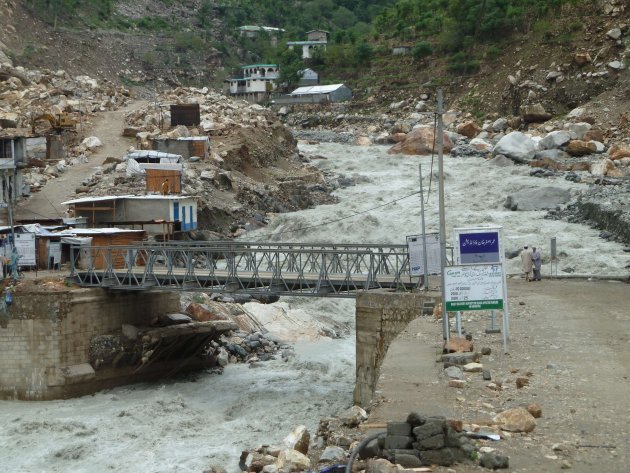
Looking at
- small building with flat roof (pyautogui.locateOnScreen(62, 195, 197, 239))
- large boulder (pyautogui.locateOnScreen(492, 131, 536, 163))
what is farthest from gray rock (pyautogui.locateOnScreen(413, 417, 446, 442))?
large boulder (pyautogui.locateOnScreen(492, 131, 536, 163))

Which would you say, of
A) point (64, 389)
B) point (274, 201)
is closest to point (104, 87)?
point (274, 201)

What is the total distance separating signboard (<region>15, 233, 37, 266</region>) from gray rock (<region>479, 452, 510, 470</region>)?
829 inches

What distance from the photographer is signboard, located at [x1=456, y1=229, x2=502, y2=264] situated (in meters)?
17.7

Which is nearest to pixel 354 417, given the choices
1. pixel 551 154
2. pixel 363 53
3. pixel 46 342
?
pixel 46 342

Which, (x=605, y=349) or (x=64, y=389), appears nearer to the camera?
(x=605, y=349)

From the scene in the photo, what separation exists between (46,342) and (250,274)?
5577 mm

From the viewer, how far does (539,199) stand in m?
42.4

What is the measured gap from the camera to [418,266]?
75.6ft

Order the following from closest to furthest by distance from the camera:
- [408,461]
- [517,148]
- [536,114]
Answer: [408,461], [517,148], [536,114]

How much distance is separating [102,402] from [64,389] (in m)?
1.11

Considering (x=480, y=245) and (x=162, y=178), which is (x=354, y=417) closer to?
(x=480, y=245)

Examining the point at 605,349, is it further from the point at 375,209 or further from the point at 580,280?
the point at 375,209

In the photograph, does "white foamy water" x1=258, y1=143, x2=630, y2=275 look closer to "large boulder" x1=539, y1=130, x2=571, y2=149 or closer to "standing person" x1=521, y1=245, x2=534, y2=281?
"large boulder" x1=539, y1=130, x2=571, y2=149

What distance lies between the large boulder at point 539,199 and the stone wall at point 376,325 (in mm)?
21786
